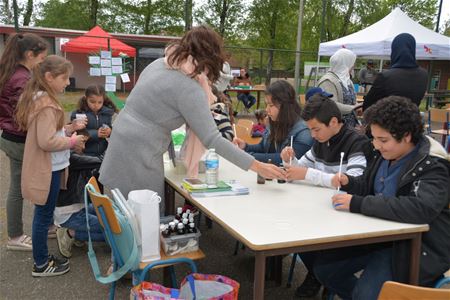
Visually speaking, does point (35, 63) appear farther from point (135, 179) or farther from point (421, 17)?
point (421, 17)

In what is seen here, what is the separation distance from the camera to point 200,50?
221 centimetres

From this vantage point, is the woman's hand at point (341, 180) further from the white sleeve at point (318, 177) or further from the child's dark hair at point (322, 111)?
the child's dark hair at point (322, 111)

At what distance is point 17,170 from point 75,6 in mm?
23629

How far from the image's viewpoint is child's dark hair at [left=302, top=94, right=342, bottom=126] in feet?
8.00

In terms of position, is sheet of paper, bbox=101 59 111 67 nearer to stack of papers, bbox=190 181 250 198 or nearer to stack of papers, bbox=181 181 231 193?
stack of papers, bbox=181 181 231 193

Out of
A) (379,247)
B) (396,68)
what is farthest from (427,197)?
(396,68)

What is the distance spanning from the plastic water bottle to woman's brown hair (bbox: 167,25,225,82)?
461 millimetres

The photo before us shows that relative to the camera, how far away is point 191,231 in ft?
7.24

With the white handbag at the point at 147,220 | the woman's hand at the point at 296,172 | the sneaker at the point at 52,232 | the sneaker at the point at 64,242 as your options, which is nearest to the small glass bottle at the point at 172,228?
the white handbag at the point at 147,220

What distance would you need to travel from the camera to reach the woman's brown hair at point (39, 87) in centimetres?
268

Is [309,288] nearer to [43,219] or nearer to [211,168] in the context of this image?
[211,168]

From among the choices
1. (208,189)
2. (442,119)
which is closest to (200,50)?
(208,189)

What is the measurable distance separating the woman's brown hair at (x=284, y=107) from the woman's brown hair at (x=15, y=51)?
5.78 feet

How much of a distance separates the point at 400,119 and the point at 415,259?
65cm
